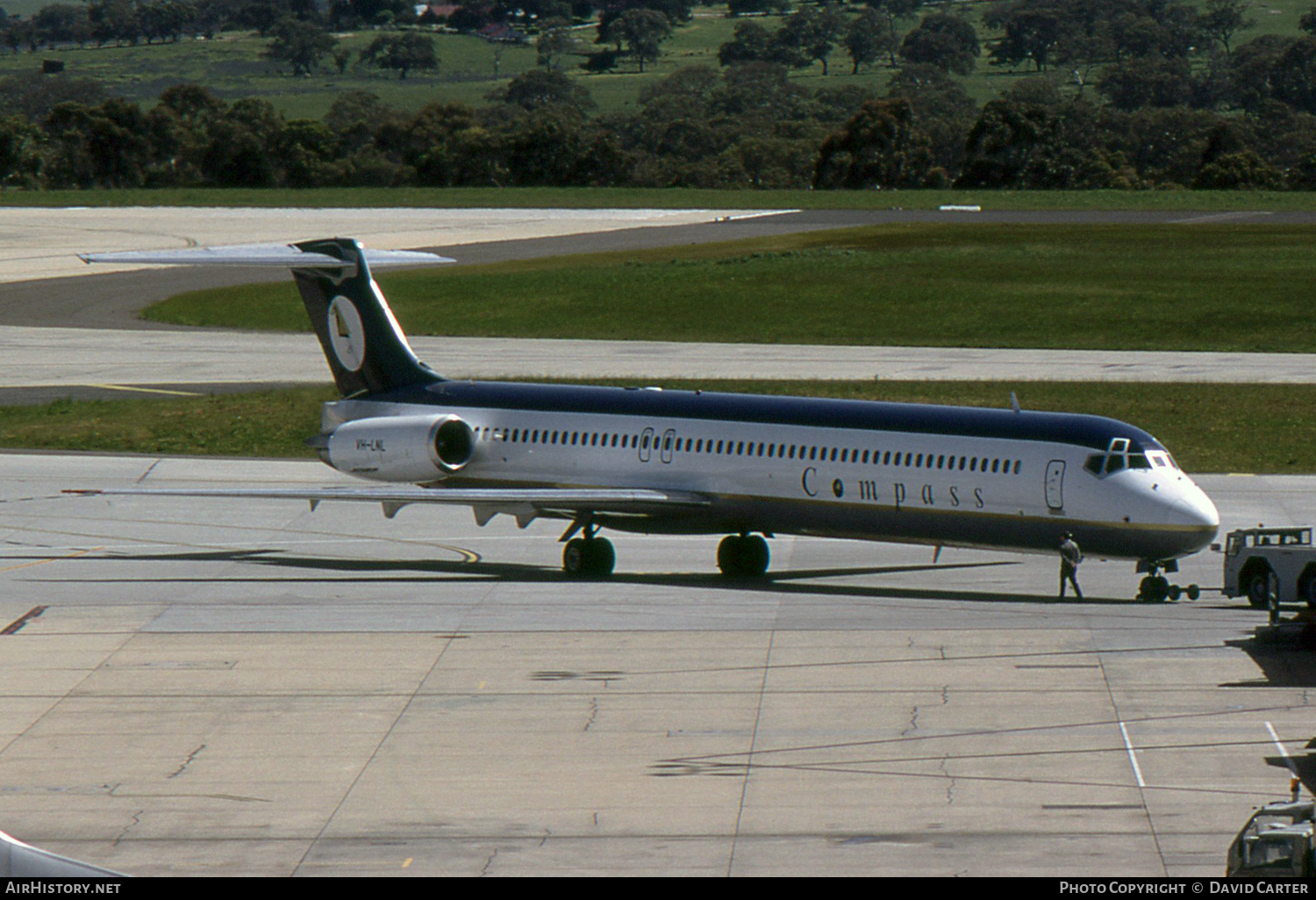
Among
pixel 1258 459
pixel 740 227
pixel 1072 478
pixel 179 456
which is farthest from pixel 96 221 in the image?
pixel 1072 478

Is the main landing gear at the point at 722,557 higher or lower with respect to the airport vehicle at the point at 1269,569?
lower

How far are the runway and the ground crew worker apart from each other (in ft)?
1.11

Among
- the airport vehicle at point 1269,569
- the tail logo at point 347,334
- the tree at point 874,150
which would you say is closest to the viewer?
the airport vehicle at point 1269,569

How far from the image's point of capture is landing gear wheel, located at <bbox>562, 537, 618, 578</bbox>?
1305 inches

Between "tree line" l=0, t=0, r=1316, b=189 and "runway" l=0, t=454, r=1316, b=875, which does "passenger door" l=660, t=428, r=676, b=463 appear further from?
"tree line" l=0, t=0, r=1316, b=189

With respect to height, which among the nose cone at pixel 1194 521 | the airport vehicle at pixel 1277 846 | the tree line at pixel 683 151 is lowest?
the tree line at pixel 683 151

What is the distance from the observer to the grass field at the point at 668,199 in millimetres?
127938

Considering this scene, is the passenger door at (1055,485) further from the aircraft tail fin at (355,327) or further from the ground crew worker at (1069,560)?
the aircraft tail fin at (355,327)

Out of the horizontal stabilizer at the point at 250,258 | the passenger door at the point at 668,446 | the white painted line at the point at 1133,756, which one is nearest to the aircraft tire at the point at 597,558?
the passenger door at the point at 668,446

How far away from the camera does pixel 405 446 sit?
34.9 meters

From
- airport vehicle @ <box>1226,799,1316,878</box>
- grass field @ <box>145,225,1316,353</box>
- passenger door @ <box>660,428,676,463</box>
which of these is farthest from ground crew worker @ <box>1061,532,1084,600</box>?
grass field @ <box>145,225,1316,353</box>

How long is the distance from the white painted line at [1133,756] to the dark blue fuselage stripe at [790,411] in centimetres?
937

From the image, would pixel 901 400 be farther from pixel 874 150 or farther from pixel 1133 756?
pixel 874 150
